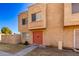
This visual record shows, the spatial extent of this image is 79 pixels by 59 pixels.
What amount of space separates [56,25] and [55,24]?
0.10 m

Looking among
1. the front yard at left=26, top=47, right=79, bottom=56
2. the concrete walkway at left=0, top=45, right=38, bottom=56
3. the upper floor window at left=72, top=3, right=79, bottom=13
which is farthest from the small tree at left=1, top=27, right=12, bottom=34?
the upper floor window at left=72, top=3, right=79, bottom=13

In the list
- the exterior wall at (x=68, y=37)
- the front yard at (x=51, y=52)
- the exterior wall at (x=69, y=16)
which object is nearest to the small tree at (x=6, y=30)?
the front yard at (x=51, y=52)

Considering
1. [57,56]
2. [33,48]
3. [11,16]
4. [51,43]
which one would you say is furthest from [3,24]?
[57,56]

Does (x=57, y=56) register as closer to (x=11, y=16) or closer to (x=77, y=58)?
(x=77, y=58)

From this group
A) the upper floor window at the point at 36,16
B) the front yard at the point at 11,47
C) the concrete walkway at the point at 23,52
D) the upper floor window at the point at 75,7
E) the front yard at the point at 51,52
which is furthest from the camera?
the upper floor window at the point at 36,16

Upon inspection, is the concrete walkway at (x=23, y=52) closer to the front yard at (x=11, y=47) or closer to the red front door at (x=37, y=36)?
the front yard at (x=11, y=47)

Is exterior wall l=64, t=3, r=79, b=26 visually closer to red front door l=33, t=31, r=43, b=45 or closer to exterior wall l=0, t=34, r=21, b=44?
red front door l=33, t=31, r=43, b=45

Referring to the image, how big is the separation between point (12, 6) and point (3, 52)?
123 inches

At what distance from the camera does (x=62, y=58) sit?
30.8ft

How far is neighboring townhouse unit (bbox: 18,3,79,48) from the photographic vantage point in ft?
34.6

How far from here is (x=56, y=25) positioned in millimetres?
10711

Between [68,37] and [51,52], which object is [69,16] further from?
[51,52]

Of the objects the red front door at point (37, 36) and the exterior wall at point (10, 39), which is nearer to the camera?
the exterior wall at point (10, 39)

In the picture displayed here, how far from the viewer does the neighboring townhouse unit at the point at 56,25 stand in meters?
10.5
